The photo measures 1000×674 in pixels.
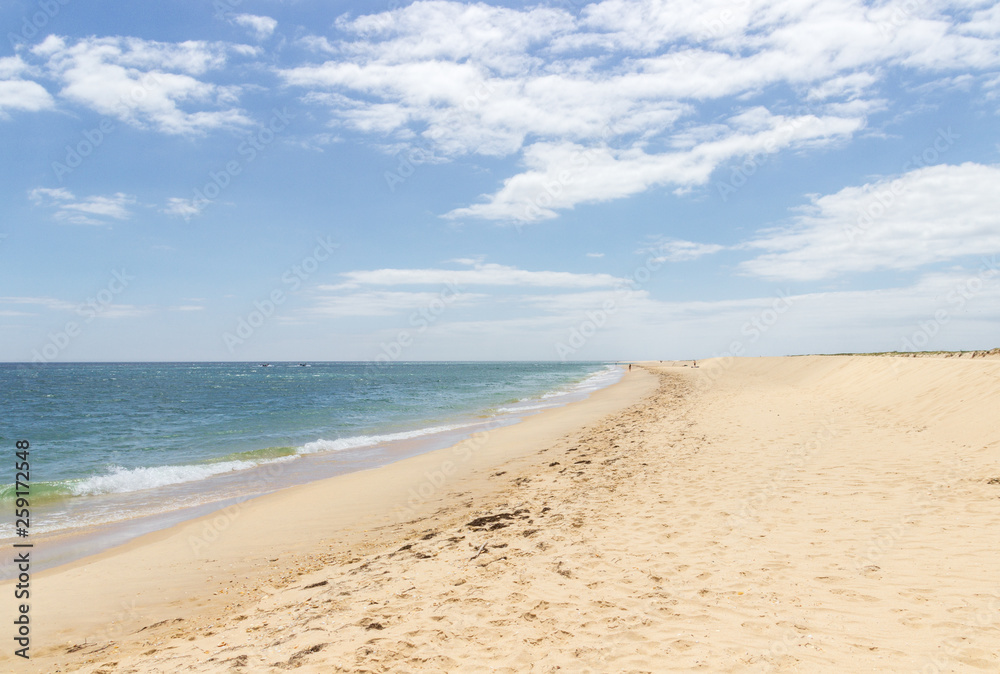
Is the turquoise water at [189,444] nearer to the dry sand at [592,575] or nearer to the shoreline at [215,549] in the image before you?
the shoreline at [215,549]

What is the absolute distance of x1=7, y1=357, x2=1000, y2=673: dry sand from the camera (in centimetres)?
420

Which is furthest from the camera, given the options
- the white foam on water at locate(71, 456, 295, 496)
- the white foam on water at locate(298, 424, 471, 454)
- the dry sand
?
the white foam on water at locate(298, 424, 471, 454)

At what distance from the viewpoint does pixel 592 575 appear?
5.59 m

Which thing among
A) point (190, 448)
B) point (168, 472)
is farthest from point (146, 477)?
point (190, 448)

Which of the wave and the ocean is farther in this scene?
the wave

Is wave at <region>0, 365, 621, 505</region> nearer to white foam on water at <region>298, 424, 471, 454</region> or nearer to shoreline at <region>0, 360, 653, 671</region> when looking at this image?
white foam on water at <region>298, 424, 471, 454</region>

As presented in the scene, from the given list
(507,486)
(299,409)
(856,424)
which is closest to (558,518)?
(507,486)

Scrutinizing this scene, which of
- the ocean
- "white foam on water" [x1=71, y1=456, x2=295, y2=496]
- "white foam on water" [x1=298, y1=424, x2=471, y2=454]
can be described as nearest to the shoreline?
the ocean

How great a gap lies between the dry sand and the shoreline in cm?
5

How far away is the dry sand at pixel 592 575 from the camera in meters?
4.20

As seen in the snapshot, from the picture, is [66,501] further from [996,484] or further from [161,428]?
[996,484]

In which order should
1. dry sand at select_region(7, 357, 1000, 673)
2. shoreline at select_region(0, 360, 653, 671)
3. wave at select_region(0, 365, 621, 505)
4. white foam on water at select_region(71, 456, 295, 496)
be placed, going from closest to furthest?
dry sand at select_region(7, 357, 1000, 673), shoreline at select_region(0, 360, 653, 671), wave at select_region(0, 365, 621, 505), white foam on water at select_region(71, 456, 295, 496)

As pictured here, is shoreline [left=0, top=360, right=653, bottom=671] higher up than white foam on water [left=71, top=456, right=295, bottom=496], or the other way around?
shoreline [left=0, top=360, right=653, bottom=671]

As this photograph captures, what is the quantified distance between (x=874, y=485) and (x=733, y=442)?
4.44m
